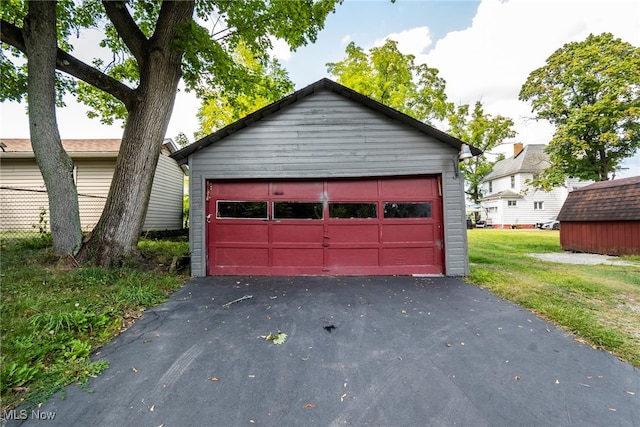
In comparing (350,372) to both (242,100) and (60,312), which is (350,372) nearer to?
(60,312)

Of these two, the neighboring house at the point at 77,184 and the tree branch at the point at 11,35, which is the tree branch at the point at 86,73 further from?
the neighboring house at the point at 77,184

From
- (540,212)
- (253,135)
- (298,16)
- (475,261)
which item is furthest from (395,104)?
(540,212)

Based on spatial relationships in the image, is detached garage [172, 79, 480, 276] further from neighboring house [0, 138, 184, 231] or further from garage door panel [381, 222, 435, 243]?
neighboring house [0, 138, 184, 231]

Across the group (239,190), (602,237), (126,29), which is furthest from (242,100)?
(602,237)

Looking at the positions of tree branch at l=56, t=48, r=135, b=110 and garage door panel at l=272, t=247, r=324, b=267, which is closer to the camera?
tree branch at l=56, t=48, r=135, b=110

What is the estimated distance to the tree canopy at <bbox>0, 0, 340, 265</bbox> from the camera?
5.30 metres

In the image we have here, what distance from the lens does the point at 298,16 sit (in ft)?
20.9

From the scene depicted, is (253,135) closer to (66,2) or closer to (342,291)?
(342,291)

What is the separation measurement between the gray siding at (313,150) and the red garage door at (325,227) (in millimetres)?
259

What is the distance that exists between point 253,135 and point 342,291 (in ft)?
13.2

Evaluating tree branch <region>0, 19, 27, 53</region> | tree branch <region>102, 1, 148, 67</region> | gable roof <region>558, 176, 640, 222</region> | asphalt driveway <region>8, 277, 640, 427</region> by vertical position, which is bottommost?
asphalt driveway <region>8, 277, 640, 427</region>

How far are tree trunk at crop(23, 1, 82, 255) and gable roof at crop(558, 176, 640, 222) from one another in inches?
608

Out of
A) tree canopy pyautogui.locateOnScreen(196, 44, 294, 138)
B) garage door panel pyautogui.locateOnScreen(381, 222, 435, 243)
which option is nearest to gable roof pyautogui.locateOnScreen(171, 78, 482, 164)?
garage door panel pyautogui.locateOnScreen(381, 222, 435, 243)

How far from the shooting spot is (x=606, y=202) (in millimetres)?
8945
